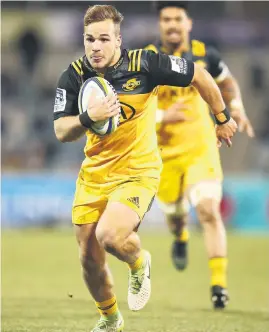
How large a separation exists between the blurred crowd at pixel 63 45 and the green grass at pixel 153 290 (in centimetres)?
783

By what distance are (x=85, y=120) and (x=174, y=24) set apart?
9.98 feet

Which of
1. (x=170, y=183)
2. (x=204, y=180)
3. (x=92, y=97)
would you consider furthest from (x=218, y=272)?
(x=92, y=97)

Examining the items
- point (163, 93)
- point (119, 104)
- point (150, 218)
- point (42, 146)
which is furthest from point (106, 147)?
point (42, 146)

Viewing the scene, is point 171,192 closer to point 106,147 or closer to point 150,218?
point 106,147

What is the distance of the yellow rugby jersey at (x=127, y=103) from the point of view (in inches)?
243

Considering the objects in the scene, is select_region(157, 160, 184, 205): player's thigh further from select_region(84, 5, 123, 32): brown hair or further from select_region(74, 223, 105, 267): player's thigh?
select_region(84, 5, 123, 32): brown hair

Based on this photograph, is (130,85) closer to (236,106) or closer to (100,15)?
(100,15)

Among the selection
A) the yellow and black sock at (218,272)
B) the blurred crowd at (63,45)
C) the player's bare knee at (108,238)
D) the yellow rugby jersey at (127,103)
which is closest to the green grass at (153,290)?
the yellow and black sock at (218,272)

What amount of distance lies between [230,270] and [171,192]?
9.19ft

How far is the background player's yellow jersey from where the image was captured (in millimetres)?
8781

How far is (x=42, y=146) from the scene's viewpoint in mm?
20203

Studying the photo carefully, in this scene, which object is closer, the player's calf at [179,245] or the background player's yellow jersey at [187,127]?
the background player's yellow jersey at [187,127]

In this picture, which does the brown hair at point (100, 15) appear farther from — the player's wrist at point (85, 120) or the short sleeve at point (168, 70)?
the player's wrist at point (85, 120)

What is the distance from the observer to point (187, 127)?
893 centimetres
